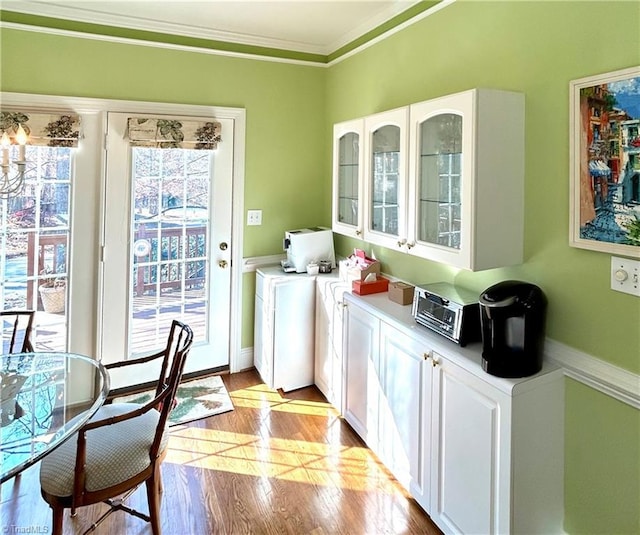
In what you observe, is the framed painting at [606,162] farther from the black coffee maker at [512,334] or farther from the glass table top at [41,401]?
the glass table top at [41,401]

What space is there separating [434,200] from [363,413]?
1.29 m

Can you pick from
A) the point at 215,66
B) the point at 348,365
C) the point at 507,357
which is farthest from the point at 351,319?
the point at 215,66

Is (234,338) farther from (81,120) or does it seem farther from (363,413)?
(81,120)

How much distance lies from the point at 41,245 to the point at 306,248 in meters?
1.80

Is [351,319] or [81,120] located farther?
[81,120]

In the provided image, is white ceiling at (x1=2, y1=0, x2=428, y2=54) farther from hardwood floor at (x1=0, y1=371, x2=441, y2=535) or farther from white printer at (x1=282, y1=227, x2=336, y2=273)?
hardwood floor at (x1=0, y1=371, x2=441, y2=535)

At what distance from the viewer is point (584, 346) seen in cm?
162

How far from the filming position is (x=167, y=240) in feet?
10.5

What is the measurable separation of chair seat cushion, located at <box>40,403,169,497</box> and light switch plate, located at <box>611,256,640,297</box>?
186cm

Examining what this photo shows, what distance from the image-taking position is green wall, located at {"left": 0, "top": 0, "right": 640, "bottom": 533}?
5.05 ft

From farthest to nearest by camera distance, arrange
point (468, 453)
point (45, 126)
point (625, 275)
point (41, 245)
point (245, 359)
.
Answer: point (245, 359)
point (41, 245)
point (45, 126)
point (468, 453)
point (625, 275)

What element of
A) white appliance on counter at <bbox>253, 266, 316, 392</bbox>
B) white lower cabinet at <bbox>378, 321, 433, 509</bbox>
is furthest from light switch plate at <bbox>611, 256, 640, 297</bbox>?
white appliance on counter at <bbox>253, 266, 316, 392</bbox>

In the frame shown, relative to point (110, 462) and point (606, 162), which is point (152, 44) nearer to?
point (110, 462)

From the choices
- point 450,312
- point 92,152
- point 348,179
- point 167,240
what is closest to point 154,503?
point 450,312
